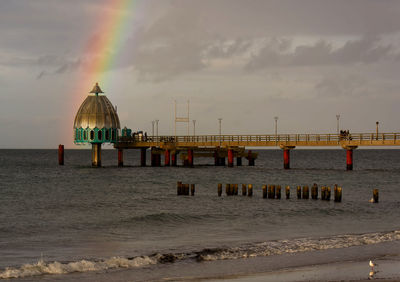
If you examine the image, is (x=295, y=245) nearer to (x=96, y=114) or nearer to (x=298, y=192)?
(x=298, y=192)

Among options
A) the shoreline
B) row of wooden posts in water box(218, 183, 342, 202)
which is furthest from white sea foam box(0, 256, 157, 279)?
row of wooden posts in water box(218, 183, 342, 202)

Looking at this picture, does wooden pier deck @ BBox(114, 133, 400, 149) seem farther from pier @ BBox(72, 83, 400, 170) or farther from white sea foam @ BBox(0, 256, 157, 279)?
white sea foam @ BBox(0, 256, 157, 279)

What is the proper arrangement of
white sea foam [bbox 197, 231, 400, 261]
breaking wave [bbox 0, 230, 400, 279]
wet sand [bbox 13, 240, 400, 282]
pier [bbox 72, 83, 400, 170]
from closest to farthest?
wet sand [bbox 13, 240, 400, 282], breaking wave [bbox 0, 230, 400, 279], white sea foam [bbox 197, 231, 400, 261], pier [bbox 72, 83, 400, 170]

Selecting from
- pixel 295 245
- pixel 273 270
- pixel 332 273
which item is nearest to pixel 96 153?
pixel 295 245

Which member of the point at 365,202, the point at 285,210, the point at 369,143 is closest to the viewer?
the point at 285,210

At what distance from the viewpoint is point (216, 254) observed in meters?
21.8

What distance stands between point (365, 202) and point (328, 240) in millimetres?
17722

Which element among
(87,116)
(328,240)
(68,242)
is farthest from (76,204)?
(87,116)

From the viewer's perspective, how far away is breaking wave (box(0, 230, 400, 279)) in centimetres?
1911

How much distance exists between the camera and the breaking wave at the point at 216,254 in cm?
1911

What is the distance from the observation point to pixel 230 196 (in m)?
45.4

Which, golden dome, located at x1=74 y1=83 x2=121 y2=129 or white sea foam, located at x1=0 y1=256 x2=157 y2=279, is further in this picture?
golden dome, located at x1=74 y1=83 x2=121 y2=129

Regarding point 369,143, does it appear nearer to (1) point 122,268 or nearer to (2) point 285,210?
(2) point 285,210

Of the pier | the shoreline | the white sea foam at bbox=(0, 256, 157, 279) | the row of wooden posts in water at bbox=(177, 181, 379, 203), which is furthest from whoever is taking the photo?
the pier
